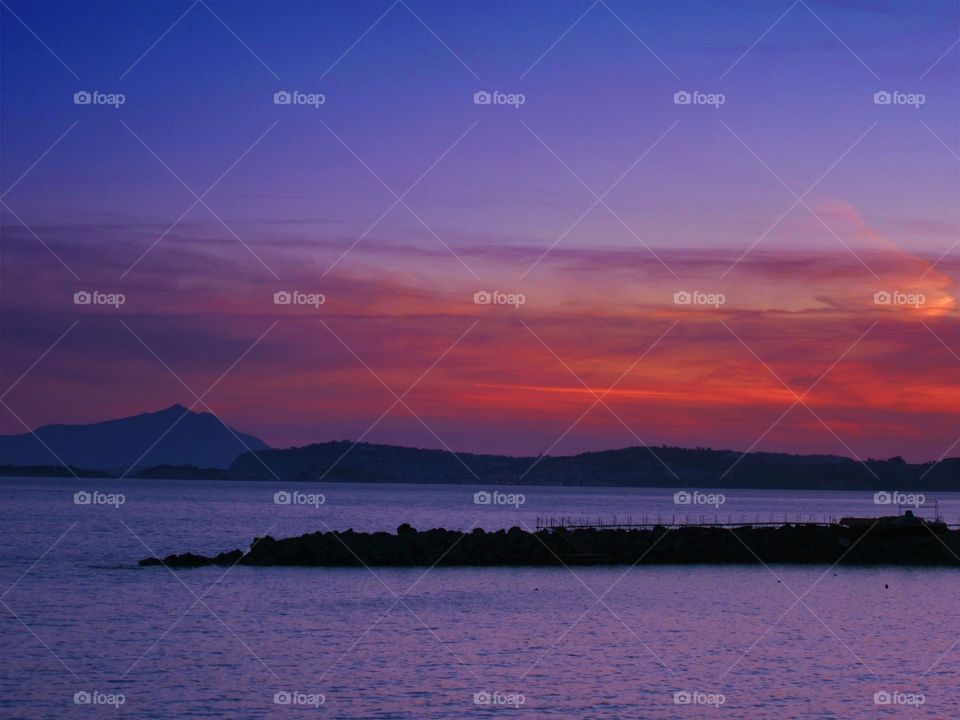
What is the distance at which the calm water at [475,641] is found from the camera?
29.3 m

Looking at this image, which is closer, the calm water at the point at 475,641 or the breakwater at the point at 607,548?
the calm water at the point at 475,641

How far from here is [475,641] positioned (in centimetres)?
3806

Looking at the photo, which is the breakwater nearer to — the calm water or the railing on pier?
the calm water

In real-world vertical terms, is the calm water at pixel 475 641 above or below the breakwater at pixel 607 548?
below

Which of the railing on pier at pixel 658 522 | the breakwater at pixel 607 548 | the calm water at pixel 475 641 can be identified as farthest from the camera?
the railing on pier at pixel 658 522

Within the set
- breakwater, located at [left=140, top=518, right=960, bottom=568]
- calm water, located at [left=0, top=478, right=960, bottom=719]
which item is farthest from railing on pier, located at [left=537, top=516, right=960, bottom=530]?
calm water, located at [left=0, top=478, right=960, bottom=719]

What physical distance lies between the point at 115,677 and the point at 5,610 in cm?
1493

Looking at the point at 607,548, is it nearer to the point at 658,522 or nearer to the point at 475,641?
the point at 475,641

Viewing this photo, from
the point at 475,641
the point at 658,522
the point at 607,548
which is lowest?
the point at 475,641

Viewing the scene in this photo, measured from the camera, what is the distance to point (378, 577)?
56.5 metres

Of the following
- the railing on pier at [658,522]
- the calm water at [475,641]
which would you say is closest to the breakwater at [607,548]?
the calm water at [475,641]

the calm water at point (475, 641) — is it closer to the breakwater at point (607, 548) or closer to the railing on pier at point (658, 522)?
the breakwater at point (607, 548)

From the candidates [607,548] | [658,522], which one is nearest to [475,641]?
[607,548]

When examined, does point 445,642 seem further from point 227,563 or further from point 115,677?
point 227,563
